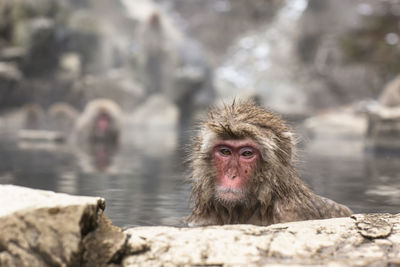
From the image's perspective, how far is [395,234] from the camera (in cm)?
231

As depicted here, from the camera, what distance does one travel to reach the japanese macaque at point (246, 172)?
2.78 metres

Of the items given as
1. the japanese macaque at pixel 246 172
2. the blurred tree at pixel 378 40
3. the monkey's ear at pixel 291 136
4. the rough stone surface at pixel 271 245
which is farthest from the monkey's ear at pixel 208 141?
the blurred tree at pixel 378 40

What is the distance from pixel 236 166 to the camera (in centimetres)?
278

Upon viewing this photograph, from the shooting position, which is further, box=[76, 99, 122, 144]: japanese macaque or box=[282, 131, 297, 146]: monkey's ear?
box=[76, 99, 122, 144]: japanese macaque

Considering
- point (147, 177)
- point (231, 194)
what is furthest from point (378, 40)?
point (231, 194)

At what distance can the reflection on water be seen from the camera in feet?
13.1

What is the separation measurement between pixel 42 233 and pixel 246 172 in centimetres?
121

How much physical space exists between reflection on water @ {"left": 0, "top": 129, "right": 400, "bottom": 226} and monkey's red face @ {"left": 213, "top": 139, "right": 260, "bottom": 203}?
1.80 ft

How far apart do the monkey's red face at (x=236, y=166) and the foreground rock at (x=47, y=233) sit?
35.7 inches

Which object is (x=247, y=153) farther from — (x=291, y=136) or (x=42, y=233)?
(x=42, y=233)

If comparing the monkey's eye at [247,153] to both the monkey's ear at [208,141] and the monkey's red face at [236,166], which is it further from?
the monkey's ear at [208,141]

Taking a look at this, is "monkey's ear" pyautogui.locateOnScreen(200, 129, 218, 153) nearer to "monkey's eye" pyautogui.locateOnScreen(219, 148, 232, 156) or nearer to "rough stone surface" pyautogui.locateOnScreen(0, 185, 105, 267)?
"monkey's eye" pyautogui.locateOnScreen(219, 148, 232, 156)

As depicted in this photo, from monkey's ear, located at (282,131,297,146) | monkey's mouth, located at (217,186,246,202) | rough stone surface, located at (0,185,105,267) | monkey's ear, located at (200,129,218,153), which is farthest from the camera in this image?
monkey's ear, located at (282,131,297,146)

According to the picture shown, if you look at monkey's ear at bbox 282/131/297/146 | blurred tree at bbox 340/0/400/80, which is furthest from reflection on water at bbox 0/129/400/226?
blurred tree at bbox 340/0/400/80
